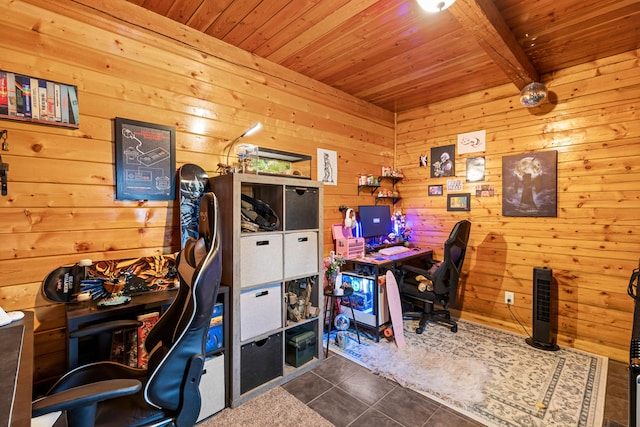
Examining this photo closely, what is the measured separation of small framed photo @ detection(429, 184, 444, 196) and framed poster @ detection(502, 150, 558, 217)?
0.69 metres

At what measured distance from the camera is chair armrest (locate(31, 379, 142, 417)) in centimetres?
83

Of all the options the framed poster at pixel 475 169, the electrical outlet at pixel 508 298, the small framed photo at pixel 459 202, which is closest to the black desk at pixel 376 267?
the small framed photo at pixel 459 202

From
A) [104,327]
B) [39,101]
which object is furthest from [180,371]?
[39,101]

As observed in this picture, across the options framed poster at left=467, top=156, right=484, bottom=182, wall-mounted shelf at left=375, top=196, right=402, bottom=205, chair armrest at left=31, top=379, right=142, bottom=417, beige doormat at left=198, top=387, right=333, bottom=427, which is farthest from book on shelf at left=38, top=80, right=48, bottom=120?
framed poster at left=467, top=156, right=484, bottom=182

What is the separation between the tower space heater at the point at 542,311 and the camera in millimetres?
2764

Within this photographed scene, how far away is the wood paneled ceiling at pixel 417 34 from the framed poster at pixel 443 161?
84cm

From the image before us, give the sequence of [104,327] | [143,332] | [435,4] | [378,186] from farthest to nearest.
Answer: [378,186], [143,332], [435,4], [104,327]

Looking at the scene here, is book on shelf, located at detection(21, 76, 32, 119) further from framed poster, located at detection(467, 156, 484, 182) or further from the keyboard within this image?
framed poster, located at detection(467, 156, 484, 182)

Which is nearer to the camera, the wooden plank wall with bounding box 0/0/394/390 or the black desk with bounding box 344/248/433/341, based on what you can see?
the wooden plank wall with bounding box 0/0/394/390

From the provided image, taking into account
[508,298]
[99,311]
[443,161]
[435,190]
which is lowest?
[508,298]

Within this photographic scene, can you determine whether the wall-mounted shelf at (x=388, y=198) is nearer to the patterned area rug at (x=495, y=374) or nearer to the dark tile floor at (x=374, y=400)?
the patterned area rug at (x=495, y=374)

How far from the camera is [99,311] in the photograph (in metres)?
1.51

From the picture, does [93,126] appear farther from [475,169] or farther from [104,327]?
[475,169]

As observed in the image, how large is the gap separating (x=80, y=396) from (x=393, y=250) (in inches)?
121
